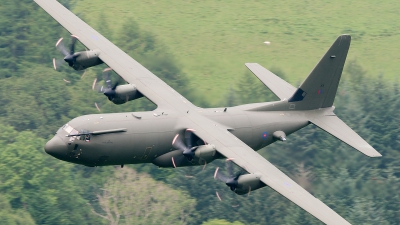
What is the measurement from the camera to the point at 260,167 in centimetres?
6600

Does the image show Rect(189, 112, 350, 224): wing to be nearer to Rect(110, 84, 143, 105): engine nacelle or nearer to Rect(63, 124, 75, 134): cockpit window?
Rect(110, 84, 143, 105): engine nacelle

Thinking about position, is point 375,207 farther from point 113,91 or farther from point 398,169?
point 113,91

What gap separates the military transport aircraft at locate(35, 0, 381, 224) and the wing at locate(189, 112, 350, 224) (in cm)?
6

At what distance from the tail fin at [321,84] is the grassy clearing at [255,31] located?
2928 inches

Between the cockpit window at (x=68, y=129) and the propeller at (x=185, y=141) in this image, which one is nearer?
the cockpit window at (x=68, y=129)

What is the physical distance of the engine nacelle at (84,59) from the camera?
76500 millimetres

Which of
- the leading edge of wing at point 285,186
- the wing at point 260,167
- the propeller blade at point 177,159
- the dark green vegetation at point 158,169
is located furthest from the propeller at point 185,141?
the dark green vegetation at point 158,169

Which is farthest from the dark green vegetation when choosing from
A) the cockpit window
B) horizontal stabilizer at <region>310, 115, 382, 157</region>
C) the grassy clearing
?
the cockpit window

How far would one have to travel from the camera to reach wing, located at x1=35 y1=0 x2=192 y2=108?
241 ft

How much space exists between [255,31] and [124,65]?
95283mm

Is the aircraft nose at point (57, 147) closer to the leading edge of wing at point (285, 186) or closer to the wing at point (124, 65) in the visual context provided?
the wing at point (124, 65)

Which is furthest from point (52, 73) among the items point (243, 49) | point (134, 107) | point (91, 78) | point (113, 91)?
point (113, 91)

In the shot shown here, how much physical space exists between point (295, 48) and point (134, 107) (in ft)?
103

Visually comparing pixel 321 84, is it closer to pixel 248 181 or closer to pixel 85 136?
pixel 248 181
